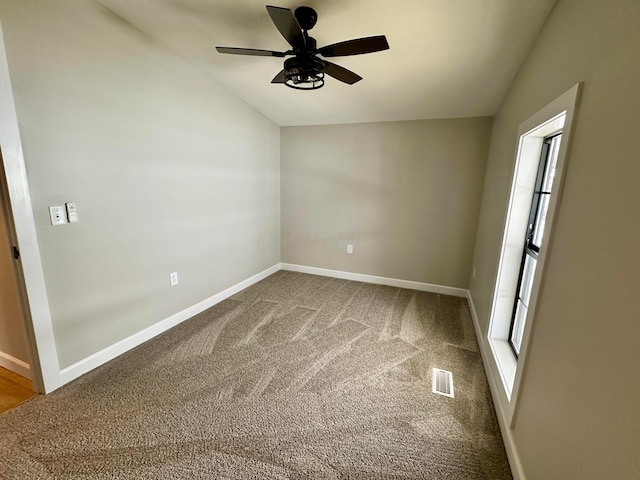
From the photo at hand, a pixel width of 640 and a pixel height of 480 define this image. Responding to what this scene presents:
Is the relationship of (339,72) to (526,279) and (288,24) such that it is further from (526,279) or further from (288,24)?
(526,279)

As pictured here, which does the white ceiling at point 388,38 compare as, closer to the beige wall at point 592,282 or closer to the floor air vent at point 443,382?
the beige wall at point 592,282

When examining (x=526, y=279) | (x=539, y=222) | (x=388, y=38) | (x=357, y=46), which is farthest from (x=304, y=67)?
(x=526, y=279)

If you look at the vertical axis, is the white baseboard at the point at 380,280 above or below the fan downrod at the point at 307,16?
below

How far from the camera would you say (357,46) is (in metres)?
1.58

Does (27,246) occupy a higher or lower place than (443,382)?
higher

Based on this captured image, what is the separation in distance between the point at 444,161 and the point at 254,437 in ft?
11.0

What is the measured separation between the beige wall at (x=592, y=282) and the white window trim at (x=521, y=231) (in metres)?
0.05

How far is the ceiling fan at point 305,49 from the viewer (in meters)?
1.48

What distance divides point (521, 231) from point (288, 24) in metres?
2.08

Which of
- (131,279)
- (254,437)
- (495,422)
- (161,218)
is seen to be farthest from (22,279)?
(495,422)

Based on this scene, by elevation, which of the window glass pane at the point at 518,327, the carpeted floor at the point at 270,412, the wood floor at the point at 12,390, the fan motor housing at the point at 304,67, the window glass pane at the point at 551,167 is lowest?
the wood floor at the point at 12,390

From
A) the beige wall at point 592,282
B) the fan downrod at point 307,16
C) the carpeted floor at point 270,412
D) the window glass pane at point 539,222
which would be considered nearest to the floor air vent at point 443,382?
the carpeted floor at point 270,412

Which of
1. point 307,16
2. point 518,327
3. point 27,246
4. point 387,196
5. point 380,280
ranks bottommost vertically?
point 380,280

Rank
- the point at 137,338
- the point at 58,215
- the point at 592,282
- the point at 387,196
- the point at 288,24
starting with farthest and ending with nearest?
1. the point at 387,196
2. the point at 137,338
3. the point at 58,215
4. the point at 288,24
5. the point at 592,282
